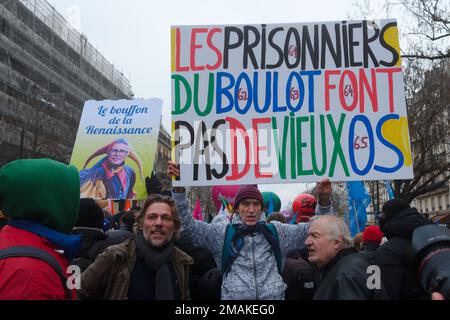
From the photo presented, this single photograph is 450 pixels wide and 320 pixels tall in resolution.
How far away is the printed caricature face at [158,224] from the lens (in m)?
3.04

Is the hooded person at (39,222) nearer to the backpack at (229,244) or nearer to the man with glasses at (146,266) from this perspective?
the man with glasses at (146,266)

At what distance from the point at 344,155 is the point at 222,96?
1.10 metres

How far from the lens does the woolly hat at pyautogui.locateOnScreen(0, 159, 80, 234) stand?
6.33 ft

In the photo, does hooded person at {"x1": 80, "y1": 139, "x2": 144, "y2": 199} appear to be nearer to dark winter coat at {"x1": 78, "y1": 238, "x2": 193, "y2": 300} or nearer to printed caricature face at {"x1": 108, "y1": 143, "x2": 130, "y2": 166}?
printed caricature face at {"x1": 108, "y1": 143, "x2": 130, "y2": 166}

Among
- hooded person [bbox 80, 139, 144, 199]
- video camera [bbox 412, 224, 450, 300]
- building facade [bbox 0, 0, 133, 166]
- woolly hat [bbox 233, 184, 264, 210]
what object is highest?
building facade [bbox 0, 0, 133, 166]

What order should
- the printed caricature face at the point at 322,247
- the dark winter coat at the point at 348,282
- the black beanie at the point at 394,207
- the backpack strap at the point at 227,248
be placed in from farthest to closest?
the black beanie at the point at 394,207, the backpack strap at the point at 227,248, the printed caricature face at the point at 322,247, the dark winter coat at the point at 348,282

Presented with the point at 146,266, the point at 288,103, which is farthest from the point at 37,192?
the point at 288,103

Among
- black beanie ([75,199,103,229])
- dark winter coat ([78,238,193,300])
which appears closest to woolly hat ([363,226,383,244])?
dark winter coat ([78,238,193,300])

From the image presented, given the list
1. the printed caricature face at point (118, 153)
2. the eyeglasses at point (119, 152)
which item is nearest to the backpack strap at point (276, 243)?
the printed caricature face at point (118, 153)

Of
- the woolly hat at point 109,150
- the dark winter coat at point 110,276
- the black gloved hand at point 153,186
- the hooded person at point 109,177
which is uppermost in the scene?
the woolly hat at point 109,150

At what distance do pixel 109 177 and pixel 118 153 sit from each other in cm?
51

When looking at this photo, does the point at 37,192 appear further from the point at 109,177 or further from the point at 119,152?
the point at 119,152

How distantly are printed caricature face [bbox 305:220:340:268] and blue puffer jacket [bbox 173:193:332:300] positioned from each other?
0.62 metres
